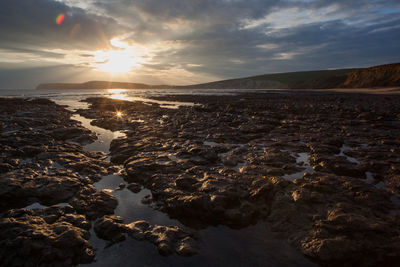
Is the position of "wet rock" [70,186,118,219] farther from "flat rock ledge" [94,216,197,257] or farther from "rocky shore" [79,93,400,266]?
"rocky shore" [79,93,400,266]

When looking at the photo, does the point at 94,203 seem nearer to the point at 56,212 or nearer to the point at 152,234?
the point at 56,212

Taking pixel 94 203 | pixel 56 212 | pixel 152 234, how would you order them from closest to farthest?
1. pixel 152 234
2. pixel 56 212
3. pixel 94 203

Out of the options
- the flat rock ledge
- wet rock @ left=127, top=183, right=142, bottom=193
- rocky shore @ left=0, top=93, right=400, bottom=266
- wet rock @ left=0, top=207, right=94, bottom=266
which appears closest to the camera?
wet rock @ left=0, top=207, right=94, bottom=266

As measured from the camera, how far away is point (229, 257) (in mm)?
4164

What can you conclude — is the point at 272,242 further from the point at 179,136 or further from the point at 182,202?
the point at 179,136

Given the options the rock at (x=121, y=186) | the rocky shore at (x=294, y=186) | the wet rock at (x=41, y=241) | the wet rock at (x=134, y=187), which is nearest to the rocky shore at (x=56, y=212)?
the wet rock at (x=41, y=241)

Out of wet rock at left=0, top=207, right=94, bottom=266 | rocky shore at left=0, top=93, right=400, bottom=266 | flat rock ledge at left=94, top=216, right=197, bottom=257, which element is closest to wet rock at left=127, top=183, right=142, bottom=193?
rocky shore at left=0, top=93, right=400, bottom=266

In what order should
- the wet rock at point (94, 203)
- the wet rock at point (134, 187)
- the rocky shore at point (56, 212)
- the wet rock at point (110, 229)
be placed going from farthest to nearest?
the wet rock at point (134, 187)
the wet rock at point (94, 203)
the wet rock at point (110, 229)
the rocky shore at point (56, 212)

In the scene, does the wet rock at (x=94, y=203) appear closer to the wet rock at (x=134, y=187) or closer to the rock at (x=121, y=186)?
the rock at (x=121, y=186)

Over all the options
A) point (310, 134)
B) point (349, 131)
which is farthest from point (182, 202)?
point (349, 131)

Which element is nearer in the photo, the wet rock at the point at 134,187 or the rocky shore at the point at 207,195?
the rocky shore at the point at 207,195

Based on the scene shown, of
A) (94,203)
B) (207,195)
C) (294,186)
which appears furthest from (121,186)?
(294,186)

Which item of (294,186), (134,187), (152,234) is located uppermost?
→ (294,186)

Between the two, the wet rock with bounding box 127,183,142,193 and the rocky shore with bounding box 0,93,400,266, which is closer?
the rocky shore with bounding box 0,93,400,266
